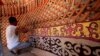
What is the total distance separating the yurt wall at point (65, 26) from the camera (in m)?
1.73

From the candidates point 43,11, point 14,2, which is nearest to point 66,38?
point 43,11

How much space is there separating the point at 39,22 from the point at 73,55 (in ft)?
4.12

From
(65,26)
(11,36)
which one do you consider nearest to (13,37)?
(11,36)

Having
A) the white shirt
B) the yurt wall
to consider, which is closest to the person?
the white shirt

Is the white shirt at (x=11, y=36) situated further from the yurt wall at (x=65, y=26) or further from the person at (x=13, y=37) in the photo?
Answer: the yurt wall at (x=65, y=26)

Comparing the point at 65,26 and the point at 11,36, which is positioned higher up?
the point at 65,26

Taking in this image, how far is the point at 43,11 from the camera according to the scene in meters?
2.97

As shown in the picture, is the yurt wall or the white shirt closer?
the yurt wall

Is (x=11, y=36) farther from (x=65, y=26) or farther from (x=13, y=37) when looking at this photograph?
(x=65, y=26)

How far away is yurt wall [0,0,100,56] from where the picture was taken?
1731 mm

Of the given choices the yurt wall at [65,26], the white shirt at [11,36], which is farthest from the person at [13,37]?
the yurt wall at [65,26]

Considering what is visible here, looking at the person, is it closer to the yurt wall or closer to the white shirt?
the white shirt

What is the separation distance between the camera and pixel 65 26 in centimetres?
223

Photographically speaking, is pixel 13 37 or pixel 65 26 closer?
pixel 65 26
